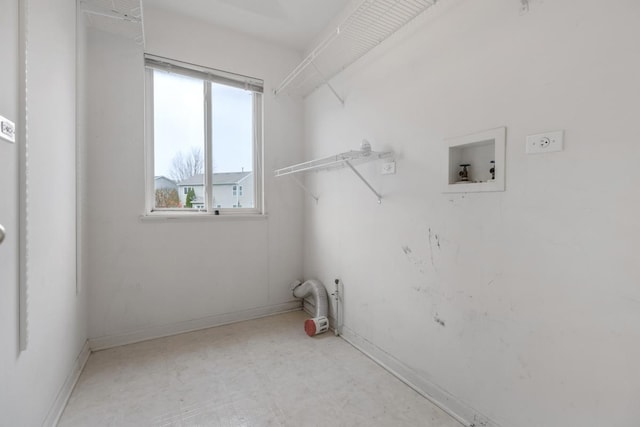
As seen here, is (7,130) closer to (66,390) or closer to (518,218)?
(66,390)

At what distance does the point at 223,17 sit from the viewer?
265cm

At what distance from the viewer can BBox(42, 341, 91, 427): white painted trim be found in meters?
1.54

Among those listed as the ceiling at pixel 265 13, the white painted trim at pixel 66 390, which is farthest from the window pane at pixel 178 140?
the white painted trim at pixel 66 390

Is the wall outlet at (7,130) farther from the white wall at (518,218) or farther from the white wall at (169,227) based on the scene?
the white wall at (518,218)

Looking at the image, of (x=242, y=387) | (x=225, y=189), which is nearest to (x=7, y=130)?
(x=242, y=387)

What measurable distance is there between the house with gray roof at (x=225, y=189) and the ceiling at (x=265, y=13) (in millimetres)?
1397

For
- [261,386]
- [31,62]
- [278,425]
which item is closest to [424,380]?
[278,425]

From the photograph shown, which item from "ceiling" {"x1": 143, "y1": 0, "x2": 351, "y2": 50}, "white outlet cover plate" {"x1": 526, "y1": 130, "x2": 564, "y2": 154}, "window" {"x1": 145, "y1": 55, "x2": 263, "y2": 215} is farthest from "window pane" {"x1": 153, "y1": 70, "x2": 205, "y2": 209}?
"white outlet cover plate" {"x1": 526, "y1": 130, "x2": 564, "y2": 154}

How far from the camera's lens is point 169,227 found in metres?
2.66

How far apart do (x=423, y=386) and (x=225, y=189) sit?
2.41 metres

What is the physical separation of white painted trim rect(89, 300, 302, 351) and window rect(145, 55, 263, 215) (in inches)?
41.1

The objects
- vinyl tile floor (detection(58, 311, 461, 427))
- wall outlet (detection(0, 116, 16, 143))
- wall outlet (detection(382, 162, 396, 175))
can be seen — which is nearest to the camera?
wall outlet (detection(0, 116, 16, 143))

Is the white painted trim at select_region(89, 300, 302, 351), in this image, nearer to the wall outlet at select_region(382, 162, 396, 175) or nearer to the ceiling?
the wall outlet at select_region(382, 162, 396, 175)

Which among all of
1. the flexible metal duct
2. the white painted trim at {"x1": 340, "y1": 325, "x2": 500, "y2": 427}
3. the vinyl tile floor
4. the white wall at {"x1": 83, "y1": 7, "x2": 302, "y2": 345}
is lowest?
the vinyl tile floor
